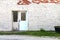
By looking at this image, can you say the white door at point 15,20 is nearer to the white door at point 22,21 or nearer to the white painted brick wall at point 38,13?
the white door at point 22,21

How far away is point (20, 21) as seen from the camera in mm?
28000

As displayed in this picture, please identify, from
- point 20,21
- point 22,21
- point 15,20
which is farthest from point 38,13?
point 15,20

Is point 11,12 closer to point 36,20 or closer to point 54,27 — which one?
point 36,20

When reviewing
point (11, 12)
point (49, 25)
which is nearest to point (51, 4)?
point (49, 25)

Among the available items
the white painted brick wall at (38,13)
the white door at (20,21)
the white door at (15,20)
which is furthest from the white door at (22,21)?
the white painted brick wall at (38,13)

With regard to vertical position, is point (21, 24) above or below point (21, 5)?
below

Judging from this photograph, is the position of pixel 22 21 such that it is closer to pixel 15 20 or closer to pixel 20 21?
pixel 20 21

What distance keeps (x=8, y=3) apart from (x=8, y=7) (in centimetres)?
43

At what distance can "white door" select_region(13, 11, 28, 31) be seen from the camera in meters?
27.9

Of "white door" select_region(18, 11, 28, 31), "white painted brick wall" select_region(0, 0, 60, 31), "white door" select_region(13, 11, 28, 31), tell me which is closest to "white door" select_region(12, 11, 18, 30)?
"white door" select_region(13, 11, 28, 31)

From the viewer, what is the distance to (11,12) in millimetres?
27781

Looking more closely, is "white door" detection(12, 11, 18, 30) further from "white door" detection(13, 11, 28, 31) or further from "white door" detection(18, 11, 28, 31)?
"white door" detection(18, 11, 28, 31)

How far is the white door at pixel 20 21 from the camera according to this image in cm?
2788

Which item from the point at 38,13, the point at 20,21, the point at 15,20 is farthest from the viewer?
the point at 15,20
